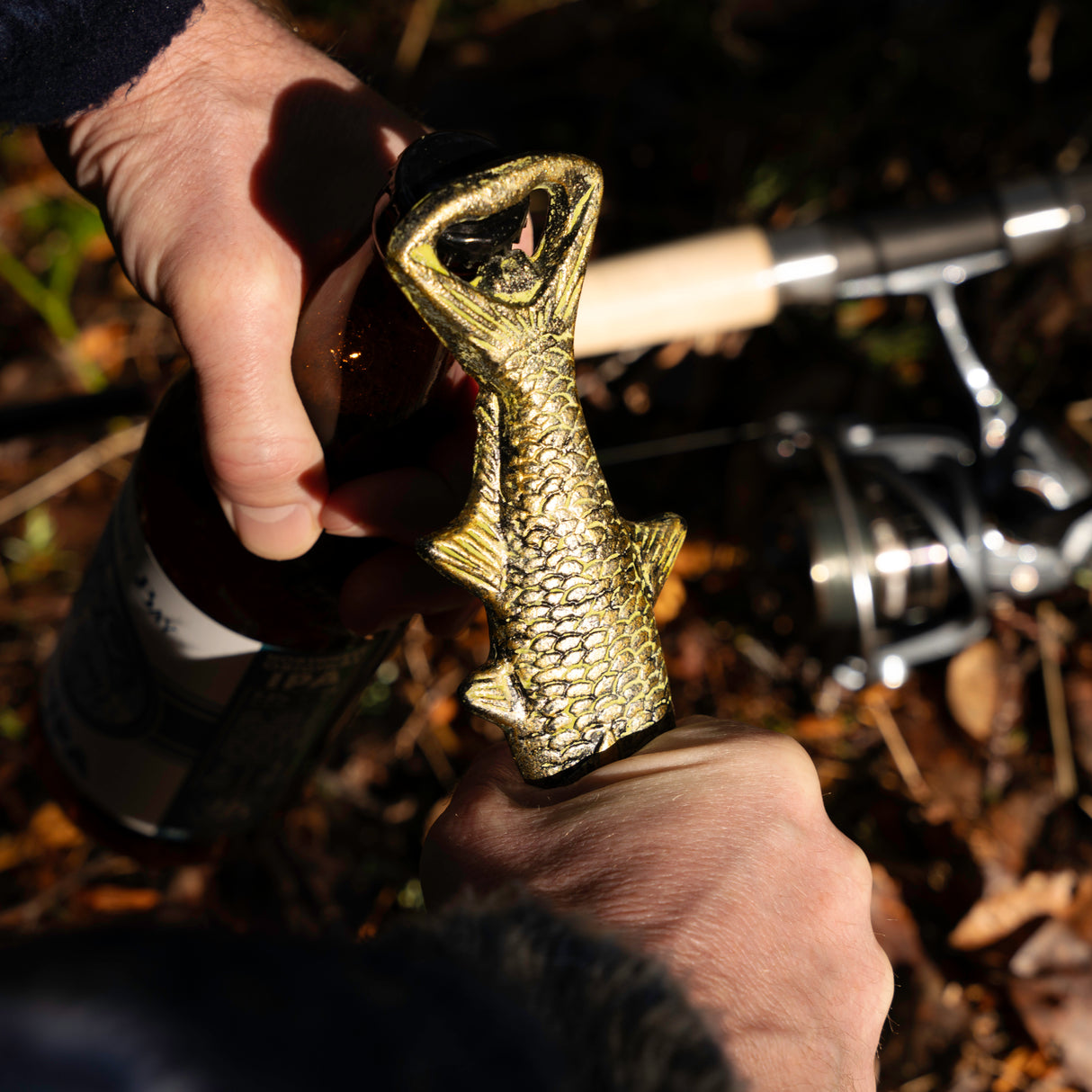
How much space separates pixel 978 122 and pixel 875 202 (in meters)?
0.37

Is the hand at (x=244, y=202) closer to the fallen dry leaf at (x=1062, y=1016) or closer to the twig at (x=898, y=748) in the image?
the twig at (x=898, y=748)

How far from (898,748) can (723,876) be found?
4.40 feet

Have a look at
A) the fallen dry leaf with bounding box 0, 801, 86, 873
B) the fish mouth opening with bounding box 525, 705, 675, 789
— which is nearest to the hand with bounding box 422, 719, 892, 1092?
the fish mouth opening with bounding box 525, 705, 675, 789

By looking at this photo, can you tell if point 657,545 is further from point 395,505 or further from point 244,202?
point 244,202

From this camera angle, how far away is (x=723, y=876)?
29.1 inches

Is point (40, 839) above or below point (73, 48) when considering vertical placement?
below

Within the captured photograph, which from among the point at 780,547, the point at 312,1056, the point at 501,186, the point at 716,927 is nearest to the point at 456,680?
the point at 780,547

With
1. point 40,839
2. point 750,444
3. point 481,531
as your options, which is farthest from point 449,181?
point 40,839

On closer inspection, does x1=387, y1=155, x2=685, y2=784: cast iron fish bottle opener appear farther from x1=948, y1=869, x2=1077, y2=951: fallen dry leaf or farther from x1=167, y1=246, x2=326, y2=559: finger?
x1=948, y1=869, x2=1077, y2=951: fallen dry leaf

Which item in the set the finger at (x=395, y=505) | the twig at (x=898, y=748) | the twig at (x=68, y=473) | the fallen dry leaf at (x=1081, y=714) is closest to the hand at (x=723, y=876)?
the finger at (x=395, y=505)

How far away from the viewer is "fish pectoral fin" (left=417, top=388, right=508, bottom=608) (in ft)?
2.45

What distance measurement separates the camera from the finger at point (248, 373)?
932 mm

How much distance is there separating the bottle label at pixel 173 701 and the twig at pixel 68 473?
965mm

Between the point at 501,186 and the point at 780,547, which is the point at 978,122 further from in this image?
the point at 501,186
